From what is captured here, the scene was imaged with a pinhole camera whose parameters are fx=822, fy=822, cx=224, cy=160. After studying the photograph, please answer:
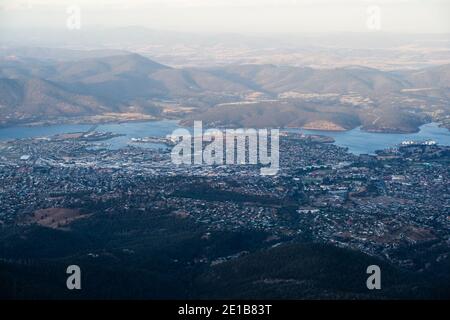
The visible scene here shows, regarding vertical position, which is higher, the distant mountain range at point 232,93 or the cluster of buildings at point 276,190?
the distant mountain range at point 232,93

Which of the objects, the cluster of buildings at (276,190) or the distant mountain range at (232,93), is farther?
the distant mountain range at (232,93)

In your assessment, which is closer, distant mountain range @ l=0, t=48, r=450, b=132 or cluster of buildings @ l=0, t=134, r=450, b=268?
cluster of buildings @ l=0, t=134, r=450, b=268

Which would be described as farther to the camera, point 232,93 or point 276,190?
point 232,93

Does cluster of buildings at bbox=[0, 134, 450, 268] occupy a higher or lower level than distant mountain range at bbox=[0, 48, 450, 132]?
lower
